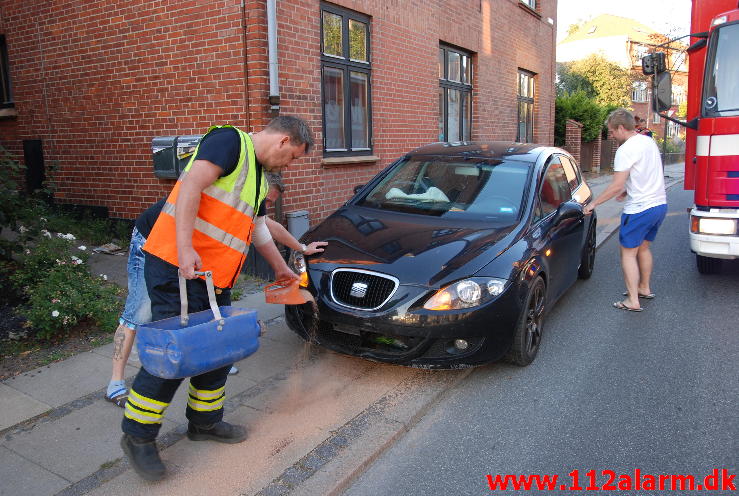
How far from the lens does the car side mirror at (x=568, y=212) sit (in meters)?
5.31

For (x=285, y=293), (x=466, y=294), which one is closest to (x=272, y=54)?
(x=285, y=293)

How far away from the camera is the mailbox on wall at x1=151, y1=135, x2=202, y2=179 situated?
679 cm

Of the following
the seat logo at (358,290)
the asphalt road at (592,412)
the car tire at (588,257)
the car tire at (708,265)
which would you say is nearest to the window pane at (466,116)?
the car tire at (588,257)

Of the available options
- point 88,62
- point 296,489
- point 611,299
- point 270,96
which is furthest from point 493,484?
point 88,62

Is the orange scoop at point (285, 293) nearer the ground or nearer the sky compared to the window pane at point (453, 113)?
nearer the ground

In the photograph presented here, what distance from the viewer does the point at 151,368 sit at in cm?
269

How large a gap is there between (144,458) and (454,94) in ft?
33.6

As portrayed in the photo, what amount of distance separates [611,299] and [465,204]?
2.44m

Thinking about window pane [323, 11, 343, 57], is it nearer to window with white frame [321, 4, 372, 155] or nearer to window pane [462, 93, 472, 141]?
window with white frame [321, 4, 372, 155]

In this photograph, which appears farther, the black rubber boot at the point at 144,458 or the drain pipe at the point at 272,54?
the drain pipe at the point at 272,54

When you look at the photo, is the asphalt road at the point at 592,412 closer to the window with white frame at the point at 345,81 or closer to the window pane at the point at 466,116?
the window with white frame at the point at 345,81

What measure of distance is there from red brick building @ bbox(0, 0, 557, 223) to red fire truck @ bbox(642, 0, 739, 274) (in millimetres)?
3923

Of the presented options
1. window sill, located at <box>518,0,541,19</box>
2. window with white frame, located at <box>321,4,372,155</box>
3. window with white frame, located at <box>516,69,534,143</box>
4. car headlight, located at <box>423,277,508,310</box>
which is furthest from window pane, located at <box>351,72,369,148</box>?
window sill, located at <box>518,0,541,19</box>

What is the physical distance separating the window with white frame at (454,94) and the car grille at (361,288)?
782cm
